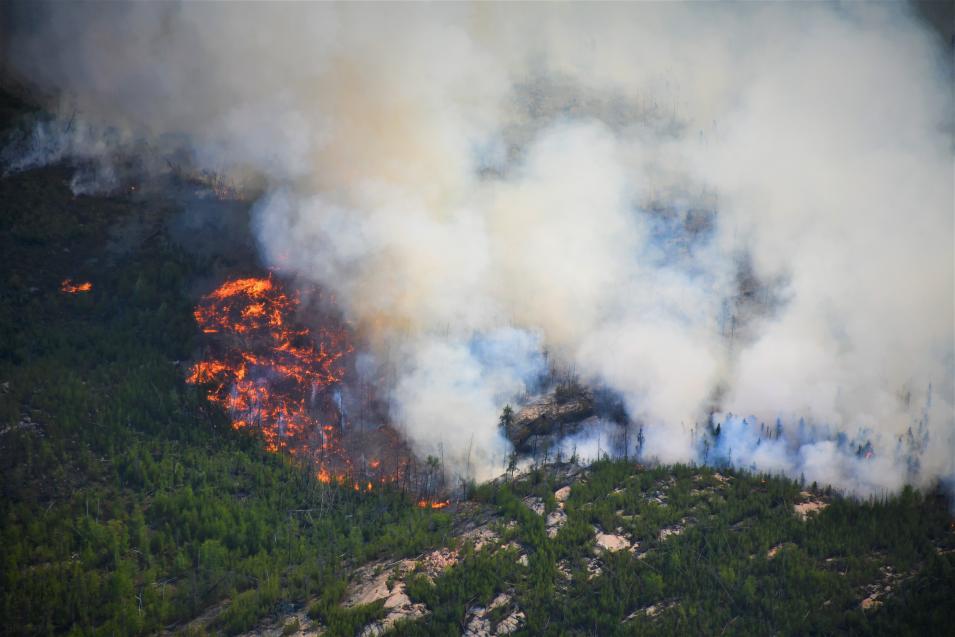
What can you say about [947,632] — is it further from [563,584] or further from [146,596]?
[146,596]

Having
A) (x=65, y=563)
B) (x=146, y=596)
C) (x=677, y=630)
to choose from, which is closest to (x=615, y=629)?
(x=677, y=630)

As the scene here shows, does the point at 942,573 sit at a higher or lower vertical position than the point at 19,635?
lower

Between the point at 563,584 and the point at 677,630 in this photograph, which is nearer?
the point at 677,630

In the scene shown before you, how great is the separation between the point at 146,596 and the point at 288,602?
25.9 metres

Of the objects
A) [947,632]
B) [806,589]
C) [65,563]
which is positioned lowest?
[947,632]

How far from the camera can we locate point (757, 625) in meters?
188

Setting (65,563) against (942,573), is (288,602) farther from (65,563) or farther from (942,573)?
(942,573)

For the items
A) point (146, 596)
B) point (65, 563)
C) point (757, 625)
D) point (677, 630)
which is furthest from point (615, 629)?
point (65, 563)

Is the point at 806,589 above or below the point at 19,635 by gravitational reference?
below

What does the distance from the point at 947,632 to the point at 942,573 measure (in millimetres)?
13157

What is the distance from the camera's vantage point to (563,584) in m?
200

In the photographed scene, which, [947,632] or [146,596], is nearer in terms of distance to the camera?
[947,632]

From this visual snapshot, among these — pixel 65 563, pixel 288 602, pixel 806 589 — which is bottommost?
pixel 806 589

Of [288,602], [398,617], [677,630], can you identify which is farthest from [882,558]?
[288,602]
